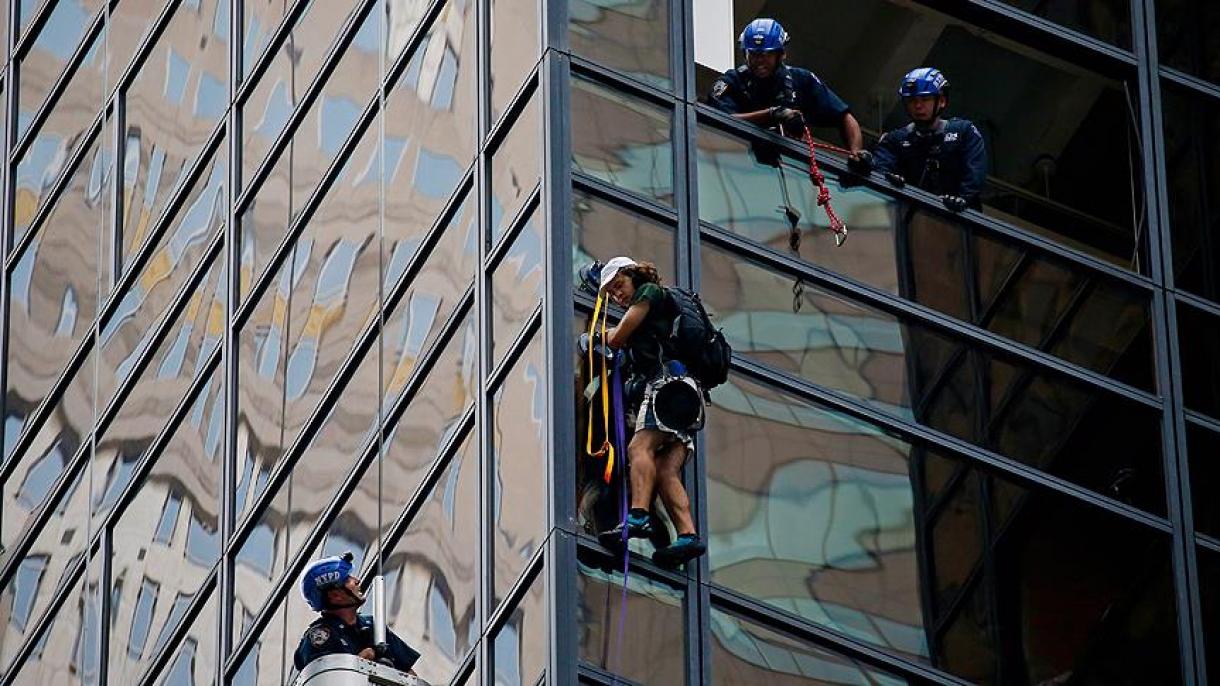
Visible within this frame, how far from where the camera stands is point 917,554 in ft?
91.2

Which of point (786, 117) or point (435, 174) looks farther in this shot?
point (435, 174)

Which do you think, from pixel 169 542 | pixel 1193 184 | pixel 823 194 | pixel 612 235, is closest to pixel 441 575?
pixel 612 235

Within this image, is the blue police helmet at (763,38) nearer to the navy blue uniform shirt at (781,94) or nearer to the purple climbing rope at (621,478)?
the navy blue uniform shirt at (781,94)

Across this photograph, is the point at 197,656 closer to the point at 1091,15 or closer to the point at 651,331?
the point at 651,331

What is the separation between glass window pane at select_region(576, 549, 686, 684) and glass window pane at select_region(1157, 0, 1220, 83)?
699 cm

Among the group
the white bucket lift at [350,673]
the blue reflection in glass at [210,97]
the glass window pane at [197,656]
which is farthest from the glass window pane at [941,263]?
the blue reflection in glass at [210,97]

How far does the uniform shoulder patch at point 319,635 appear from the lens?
26.8m

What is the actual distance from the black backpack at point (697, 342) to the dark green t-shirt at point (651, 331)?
5 cm

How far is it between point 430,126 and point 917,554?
179 inches

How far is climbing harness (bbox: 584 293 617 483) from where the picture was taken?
86.3 ft

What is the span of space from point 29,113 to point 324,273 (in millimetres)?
9074

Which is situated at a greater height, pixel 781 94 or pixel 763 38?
pixel 763 38

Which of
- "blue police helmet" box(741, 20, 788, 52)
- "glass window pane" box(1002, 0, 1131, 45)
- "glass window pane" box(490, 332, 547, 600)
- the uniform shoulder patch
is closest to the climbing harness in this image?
"glass window pane" box(490, 332, 547, 600)

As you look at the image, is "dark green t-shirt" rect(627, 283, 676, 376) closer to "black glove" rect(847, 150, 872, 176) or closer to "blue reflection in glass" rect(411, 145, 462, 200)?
"blue reflection in glass" rect(411, 145, 462, 200)
